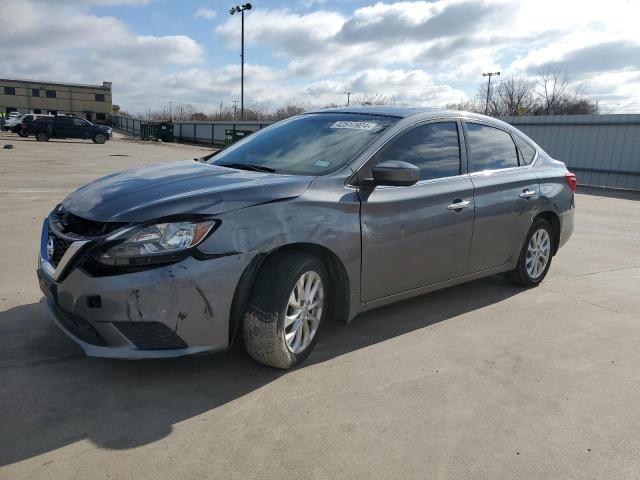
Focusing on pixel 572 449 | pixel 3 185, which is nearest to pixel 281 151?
pixel 572 449

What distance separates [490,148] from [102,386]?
12.1ft

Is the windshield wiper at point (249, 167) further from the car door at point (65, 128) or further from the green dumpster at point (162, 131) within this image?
the green dumpster at point (162, 131)

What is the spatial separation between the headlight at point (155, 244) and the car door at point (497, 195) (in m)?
2.51

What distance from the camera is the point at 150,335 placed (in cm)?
285

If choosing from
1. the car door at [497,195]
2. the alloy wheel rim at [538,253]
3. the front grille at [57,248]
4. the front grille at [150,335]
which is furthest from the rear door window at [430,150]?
the front grille at [57,248]

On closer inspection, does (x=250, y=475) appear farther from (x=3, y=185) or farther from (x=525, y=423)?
(x=3, y=185)

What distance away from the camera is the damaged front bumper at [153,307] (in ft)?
9.05

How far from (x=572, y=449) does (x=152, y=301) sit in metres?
2.27

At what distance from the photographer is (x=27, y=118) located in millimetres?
35438

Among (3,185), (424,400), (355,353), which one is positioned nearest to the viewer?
(424,400)

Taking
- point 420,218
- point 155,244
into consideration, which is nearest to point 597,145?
point 420,218

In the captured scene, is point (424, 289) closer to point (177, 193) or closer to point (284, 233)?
point (284, 233)

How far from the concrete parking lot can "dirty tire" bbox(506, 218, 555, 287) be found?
60 cm

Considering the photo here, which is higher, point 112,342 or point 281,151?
point 281,151
